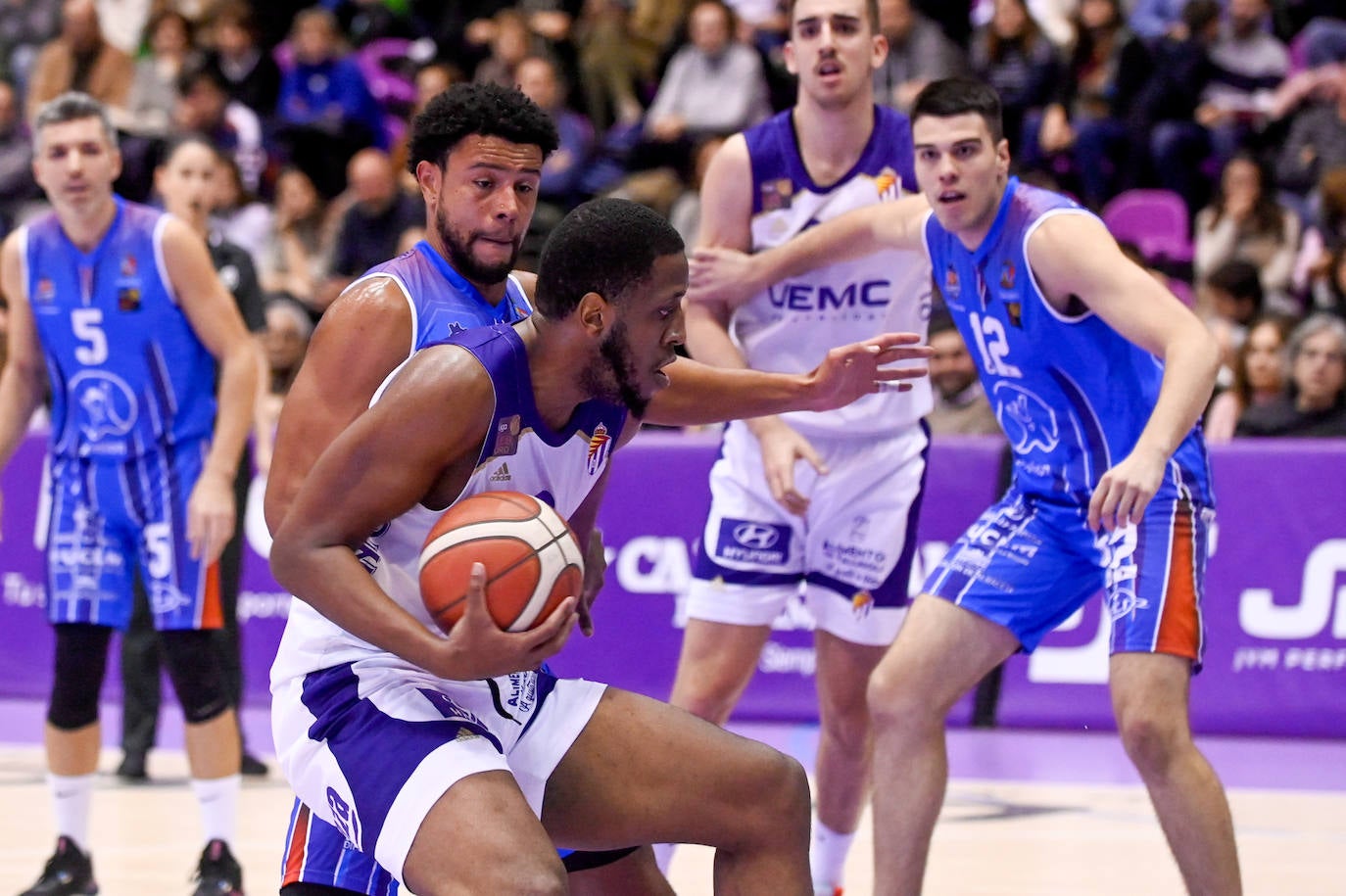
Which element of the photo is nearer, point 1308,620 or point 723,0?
point 1308,620

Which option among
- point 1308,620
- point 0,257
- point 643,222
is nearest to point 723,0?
point 1308,620

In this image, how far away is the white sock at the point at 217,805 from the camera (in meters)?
5.49

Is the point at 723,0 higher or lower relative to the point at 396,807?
higher

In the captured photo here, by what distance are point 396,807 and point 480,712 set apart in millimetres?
327

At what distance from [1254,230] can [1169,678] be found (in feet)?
22.2

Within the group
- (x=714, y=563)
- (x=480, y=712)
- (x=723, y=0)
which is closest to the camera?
(x=480, y=712)

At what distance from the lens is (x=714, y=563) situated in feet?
17.9

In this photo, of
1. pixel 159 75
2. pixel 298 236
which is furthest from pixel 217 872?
pixel 159 75

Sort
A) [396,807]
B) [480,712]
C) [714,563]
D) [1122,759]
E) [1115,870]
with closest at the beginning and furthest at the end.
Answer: [396,807] < [480,712] < [714,563] < [1115,870] < [1122,759]

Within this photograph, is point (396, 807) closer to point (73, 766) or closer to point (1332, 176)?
point (73, 766)

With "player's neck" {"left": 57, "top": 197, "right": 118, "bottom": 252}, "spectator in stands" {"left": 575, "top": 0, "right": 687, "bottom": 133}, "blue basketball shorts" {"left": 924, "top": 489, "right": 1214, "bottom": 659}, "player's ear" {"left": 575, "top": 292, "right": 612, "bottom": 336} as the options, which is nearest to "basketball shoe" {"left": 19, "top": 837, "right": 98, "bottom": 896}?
"player's neck" {"left": 57, "top": 197, "right": 118, "bottom": 252}

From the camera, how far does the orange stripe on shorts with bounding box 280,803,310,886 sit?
140 inches

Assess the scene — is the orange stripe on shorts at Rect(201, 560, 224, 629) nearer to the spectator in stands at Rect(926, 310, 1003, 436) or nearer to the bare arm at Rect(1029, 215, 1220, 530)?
the bare arm at Rect(1029, 215, 1220, 530)

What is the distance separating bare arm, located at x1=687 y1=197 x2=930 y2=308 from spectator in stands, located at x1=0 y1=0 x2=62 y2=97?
10.7 meters
